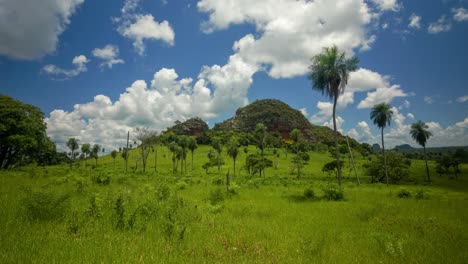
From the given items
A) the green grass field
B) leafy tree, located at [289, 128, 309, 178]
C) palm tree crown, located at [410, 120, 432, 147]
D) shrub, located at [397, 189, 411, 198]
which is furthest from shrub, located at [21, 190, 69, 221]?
palm tree crown, located at [410, 120, 432, 147]

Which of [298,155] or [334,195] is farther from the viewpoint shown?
[298,155]

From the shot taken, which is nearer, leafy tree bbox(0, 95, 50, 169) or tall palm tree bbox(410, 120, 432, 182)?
leafy tree bbox(0, 95, 50, 169)

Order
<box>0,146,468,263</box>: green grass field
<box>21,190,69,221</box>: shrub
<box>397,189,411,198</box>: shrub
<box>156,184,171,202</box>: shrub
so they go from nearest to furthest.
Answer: <box>0,146,468,263</box>: green grass field
<box>21,190,69,221</box>: shrub
<box>156,184,171,202</box>: shrub
<box>397,189,411,198</box>: shrub

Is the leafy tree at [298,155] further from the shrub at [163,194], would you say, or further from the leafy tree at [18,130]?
the leafy tree at [18,130]

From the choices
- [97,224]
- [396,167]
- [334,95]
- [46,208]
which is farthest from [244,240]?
[396,167]

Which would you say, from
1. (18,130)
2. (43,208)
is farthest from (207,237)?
(18,130)

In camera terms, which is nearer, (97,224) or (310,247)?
(310,247)

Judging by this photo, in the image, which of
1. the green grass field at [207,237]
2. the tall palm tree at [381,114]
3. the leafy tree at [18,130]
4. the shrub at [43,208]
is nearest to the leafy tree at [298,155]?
the tall palm tree at [381,114]

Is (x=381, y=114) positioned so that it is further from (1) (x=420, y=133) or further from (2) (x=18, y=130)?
(2) (x=18, y=130)

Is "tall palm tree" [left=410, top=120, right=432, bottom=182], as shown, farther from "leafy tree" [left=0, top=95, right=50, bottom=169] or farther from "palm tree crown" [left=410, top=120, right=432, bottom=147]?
"leafy tree" [left=0, top=95, right=50, bottom=169]

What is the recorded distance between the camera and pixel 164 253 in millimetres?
6680

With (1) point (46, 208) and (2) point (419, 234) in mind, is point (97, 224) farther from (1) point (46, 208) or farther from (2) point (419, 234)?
(2) point (419, 234)

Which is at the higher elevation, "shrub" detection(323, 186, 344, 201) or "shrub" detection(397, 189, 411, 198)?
"shrub" detection(323, 186, 344, 201)

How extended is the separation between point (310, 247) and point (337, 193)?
14.1 m
